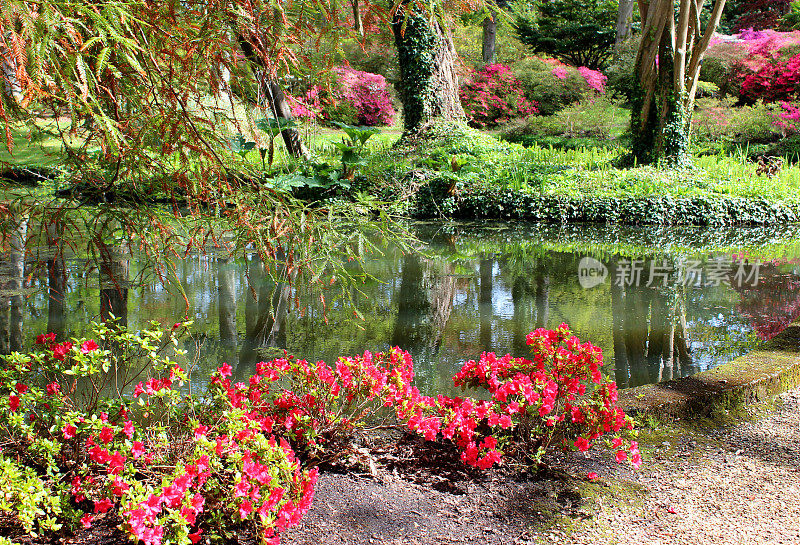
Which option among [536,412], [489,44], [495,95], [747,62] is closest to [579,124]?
[495,95]

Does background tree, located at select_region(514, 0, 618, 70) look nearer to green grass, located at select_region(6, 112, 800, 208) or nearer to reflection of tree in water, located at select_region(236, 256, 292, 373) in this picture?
green grass, located at select_region(6, 112, 800, 208)

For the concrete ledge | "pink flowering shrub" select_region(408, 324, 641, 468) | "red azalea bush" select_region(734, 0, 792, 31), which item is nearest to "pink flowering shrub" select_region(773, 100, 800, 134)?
"red azalea bush" select_region(734, 0, 792, 31)

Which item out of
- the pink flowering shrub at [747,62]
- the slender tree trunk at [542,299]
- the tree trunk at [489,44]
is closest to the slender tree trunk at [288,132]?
the slender tree trunk at [542,299]

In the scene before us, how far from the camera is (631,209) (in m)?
9.56

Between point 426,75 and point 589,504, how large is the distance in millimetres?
11477

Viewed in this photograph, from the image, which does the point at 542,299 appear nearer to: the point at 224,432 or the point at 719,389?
the point at 719,389

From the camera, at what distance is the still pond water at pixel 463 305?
3.99m

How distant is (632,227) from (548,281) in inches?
157

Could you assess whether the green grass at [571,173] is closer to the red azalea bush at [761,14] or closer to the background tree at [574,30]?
the background tree at [574,30]

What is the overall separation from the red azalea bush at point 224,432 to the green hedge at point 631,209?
300 inches

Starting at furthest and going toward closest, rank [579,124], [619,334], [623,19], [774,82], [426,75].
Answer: [623,19], [579,124], [774,82], [426,75], [619,334]

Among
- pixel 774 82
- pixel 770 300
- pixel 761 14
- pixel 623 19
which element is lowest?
pixel 770 300

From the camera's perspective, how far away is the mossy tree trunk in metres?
10.7

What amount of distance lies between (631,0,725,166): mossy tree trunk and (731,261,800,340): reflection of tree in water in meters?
5.18
